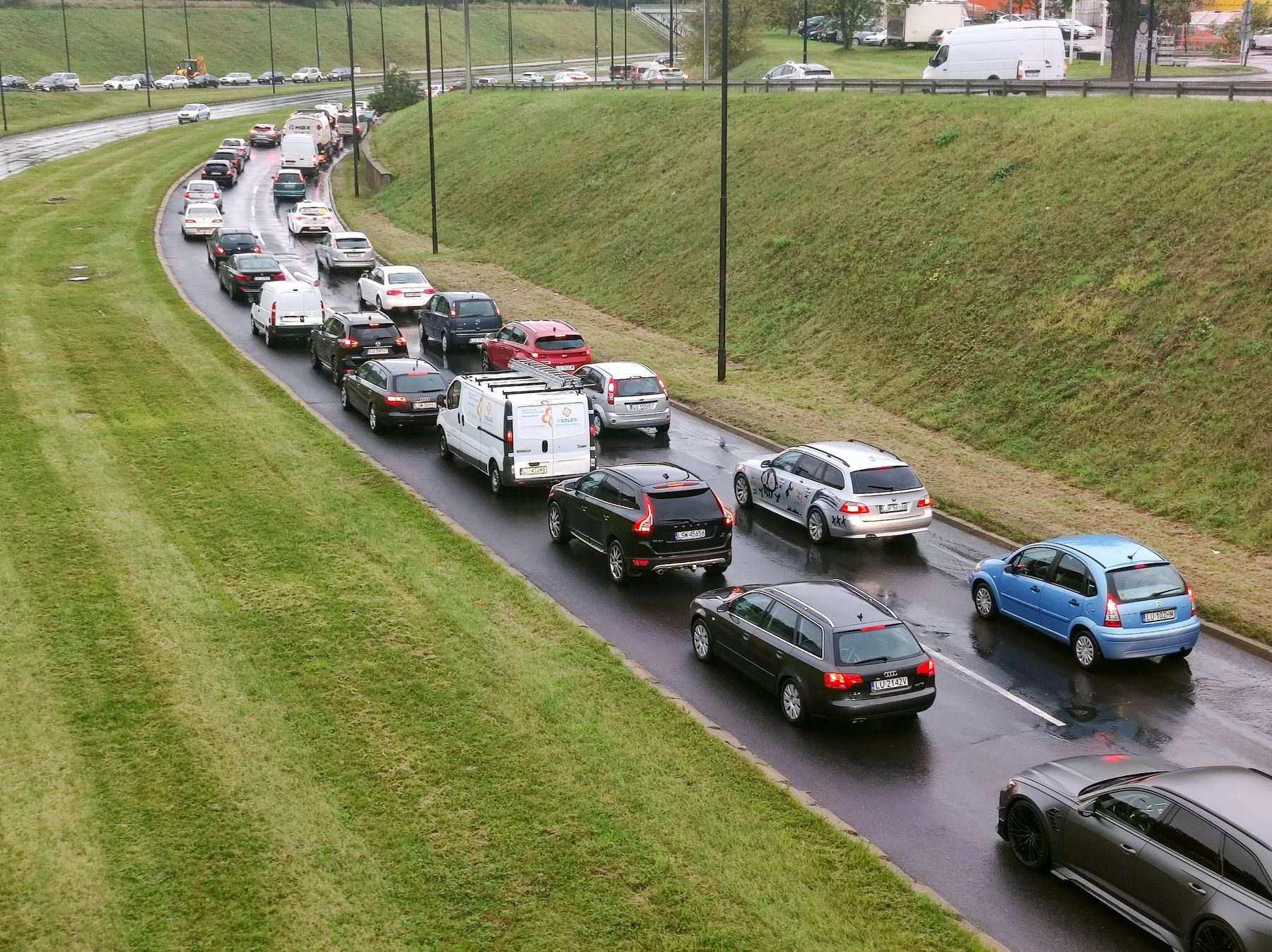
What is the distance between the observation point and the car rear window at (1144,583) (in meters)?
16.2

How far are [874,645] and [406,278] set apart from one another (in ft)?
97.0

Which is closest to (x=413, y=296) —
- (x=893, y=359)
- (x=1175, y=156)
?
(x=893, y=359)

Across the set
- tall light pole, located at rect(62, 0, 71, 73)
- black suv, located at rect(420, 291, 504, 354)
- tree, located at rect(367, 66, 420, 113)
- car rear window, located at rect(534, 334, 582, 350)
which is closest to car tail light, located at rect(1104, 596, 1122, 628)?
car rear window, located at rect(534, 334, 582, 350)

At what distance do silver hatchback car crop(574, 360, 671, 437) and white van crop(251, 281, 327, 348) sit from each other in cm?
1067

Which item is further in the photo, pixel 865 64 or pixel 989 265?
pixel 865 64

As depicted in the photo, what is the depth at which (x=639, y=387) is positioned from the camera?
2748 cm

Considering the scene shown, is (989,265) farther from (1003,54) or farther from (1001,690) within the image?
(1003,54)

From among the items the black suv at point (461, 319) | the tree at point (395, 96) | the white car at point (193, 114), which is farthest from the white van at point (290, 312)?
the white car at point (193, 114)

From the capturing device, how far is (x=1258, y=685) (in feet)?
52.3

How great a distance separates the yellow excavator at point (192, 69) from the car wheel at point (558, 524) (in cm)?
12079

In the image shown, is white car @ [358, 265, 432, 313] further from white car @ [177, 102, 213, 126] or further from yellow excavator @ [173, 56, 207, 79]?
yellow excavator @ [173, 56, 207, 79]

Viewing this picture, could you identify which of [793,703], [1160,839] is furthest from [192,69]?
[1160,839]

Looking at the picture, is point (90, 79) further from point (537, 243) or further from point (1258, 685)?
point (1258, 685)

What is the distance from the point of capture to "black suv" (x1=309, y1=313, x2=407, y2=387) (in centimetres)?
3081
